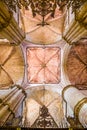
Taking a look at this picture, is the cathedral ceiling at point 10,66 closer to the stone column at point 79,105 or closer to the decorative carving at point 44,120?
the decorative carving at point 44,120

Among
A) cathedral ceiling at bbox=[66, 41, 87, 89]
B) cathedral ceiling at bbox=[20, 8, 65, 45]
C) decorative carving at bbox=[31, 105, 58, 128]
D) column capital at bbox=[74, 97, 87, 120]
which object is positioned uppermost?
cathedral ceiling at bbox=[20, 8, 65, 45]

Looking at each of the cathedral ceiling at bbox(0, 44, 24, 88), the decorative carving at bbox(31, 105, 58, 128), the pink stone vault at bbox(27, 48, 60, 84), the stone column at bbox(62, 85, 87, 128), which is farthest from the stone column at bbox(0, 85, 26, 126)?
the pink stone vault at bbox(27, 48, 60, 84)

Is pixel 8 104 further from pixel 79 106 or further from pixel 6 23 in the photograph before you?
pixel 6 23

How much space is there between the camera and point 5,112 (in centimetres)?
959

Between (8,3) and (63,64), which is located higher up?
(8,3)

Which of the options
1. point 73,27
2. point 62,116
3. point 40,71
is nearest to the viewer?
point 73,27

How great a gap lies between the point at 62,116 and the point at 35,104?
1654 mm

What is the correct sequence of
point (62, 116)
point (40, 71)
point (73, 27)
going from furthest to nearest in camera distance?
point (40, 71)
point (62, 116)
point (73, 27)

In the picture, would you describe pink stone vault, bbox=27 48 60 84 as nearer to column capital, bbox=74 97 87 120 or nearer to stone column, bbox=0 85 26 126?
stone column, bbox=0 85 26 126

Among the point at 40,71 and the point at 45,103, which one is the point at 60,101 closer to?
the point at 45,103

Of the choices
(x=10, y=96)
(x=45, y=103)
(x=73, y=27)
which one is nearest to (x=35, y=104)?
(x=45, y=103)

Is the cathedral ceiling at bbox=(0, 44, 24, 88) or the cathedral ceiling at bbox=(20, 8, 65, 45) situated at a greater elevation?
the cathedral ceiling at bbox=(20, 8, 65, 45)

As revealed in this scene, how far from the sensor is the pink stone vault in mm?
16234

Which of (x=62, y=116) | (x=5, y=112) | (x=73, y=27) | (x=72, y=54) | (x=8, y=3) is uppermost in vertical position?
(x=8, y=3)
